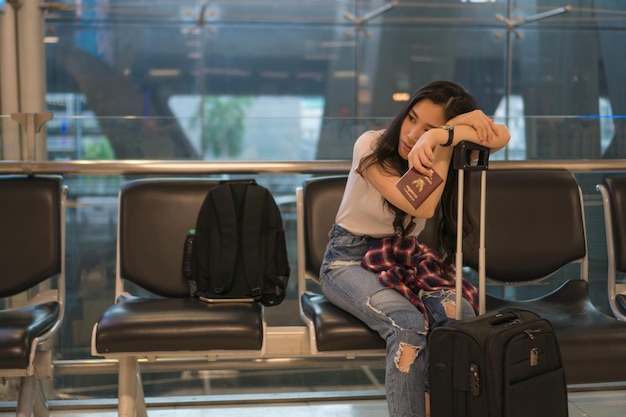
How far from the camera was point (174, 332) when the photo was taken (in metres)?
2.35

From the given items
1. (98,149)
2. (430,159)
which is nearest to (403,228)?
(430,159)

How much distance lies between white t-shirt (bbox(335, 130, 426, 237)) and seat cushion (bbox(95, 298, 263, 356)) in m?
0.41

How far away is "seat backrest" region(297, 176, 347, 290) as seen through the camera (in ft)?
9.14

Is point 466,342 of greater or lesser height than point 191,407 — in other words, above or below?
above

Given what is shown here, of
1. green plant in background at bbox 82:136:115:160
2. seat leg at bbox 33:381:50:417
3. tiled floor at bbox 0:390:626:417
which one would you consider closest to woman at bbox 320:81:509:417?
tiled floor at bbox 0:390:626:417

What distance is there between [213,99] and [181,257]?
216 inches

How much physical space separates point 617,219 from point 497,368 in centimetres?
101

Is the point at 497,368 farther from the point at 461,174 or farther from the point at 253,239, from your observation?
the point at 253,239

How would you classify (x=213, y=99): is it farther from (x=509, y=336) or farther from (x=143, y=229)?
(x=509, y=336)

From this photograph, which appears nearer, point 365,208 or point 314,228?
point 365,208

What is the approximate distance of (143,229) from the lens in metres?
2.79

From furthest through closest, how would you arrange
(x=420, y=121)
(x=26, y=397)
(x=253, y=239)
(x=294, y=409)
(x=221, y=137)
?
(x=221, y=137) < (x=294, y=409) < (x=253, y=239) < (x=26, y=397) < (x=420, y=121)

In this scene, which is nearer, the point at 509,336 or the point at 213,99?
the point at 509,336

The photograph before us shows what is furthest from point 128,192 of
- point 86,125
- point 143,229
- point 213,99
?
point 213,99
